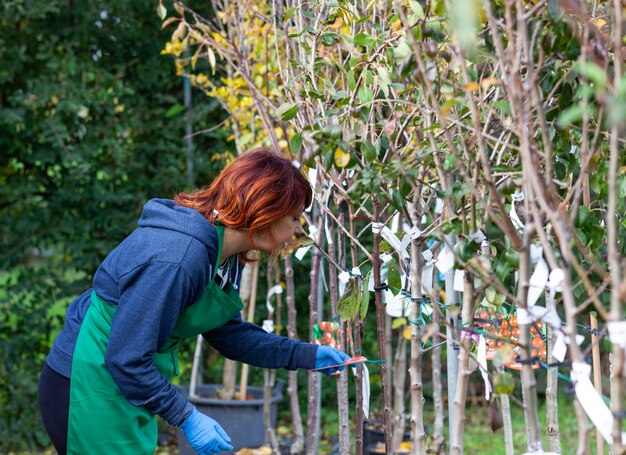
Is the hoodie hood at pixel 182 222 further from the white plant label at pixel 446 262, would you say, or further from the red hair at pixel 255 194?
the white plant label at pixel 446 262

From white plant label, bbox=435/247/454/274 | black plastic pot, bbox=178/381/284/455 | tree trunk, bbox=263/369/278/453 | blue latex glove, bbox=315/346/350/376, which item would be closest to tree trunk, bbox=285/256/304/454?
tree trunk, bbox=263/369/278/453

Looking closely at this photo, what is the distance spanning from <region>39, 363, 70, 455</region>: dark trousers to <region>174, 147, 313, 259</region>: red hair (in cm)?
58

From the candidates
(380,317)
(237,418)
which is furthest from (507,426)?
(237,418)

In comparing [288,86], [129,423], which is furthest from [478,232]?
[129,423]

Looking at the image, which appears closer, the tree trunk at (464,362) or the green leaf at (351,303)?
the tree trunk at (464,362)

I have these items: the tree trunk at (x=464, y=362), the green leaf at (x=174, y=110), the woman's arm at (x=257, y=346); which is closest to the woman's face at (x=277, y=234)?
the woman's arm at (x=257, y=346)

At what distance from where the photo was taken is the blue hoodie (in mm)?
1864

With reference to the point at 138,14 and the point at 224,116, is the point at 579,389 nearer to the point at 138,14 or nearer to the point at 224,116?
the point at 224,116

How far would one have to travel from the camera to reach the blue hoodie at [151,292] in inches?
73.4

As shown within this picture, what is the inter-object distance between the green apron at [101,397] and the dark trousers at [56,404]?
4cm

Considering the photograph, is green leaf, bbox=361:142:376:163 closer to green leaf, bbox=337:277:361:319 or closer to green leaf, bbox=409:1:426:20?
green leaf, bbox=409:1:426:20

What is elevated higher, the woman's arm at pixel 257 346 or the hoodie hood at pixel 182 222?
the hoodie hood at pixel 182 222

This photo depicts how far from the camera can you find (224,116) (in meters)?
4.61

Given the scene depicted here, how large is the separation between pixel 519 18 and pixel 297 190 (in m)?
0.94
